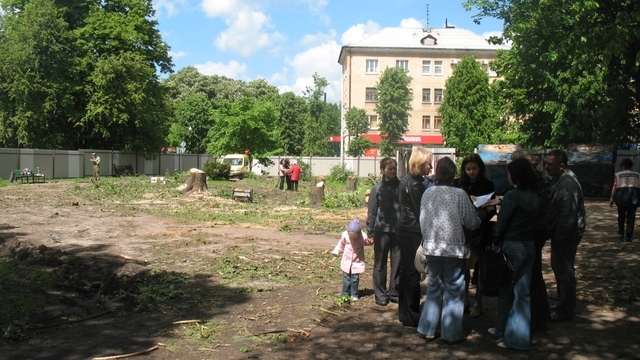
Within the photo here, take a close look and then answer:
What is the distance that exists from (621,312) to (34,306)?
688 centimetres

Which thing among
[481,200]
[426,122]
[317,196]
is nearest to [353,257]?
[481,200]

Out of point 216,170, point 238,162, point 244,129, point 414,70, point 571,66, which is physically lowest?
point 216,170

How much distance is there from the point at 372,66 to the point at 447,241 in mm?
63863

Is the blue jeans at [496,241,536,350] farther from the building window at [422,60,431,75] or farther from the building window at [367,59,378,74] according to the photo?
the building window at [422,60,431,75]

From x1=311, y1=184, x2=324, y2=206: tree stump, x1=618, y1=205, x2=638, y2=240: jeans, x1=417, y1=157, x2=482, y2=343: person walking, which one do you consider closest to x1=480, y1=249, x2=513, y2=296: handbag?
x1=417, y1=157, x2=482, y2=343: person walking

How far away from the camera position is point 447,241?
5.60 meters

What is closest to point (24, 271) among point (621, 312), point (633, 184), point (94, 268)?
point (94, 268)

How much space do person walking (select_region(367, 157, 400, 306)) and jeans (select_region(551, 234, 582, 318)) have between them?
1825 mm

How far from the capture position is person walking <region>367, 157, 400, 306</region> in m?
7.23

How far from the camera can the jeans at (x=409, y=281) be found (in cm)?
646

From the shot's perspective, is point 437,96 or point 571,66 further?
point 437,96

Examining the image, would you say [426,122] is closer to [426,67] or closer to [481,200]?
[426,67]

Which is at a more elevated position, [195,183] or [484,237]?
[484,237]

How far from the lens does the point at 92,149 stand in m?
44.3
